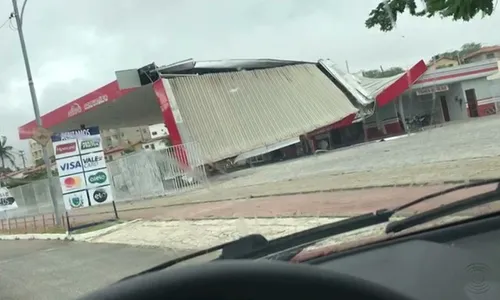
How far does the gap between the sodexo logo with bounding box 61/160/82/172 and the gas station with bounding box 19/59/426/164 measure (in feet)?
44.0

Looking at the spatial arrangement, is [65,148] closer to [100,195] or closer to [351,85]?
[100,195]

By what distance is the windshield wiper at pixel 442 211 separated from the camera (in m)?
2.88

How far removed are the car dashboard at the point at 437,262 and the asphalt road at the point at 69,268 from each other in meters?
4.38

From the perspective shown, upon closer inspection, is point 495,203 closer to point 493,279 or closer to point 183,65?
point 493,279

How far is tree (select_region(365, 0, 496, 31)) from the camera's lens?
5219 millimetres

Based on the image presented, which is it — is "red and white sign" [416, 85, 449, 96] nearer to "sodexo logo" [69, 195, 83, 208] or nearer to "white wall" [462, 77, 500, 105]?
"white wall" [462, 77, 500, 105]

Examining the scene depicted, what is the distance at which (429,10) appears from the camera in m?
5.60

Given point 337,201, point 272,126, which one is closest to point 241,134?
point 272,126

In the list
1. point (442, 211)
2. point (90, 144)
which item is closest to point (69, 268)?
point (90, 144)

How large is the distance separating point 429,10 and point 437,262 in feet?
12.5

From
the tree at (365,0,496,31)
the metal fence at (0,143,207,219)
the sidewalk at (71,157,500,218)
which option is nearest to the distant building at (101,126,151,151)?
the metal fence at (0,143,207,219)

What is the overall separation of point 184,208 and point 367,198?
775 cm

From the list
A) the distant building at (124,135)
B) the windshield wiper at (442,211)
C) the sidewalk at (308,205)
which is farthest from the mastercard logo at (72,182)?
the distant building at (124,135)

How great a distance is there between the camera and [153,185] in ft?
87.6
